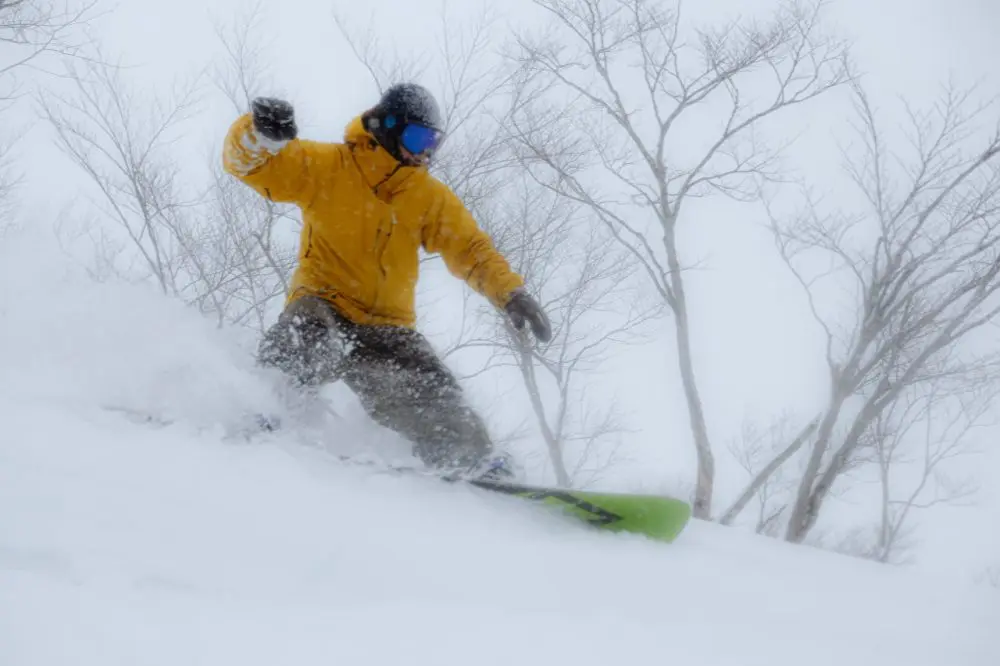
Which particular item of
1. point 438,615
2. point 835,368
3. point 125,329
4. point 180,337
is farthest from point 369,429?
point 835,368

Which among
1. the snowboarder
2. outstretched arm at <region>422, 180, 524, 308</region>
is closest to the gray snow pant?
the snowboarder

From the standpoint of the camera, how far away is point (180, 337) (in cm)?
270

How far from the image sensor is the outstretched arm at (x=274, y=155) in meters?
2.35

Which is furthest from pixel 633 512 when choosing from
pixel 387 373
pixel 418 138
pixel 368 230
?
pixel 418 138

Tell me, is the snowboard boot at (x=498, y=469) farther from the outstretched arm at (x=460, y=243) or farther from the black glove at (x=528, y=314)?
the outstretched arm at (x=460, y=243)

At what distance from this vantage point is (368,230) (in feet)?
9.32

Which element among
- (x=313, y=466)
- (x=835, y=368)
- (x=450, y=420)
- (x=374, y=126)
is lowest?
(x=313, y=466)

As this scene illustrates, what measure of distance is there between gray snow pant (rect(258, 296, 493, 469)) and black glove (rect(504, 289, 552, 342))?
0.46 meters

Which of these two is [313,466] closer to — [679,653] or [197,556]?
[197,556]

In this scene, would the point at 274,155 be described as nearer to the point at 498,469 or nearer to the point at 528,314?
the point at 528,314

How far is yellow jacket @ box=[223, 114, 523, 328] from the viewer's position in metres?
2.80

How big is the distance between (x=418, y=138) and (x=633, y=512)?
180 centimetres

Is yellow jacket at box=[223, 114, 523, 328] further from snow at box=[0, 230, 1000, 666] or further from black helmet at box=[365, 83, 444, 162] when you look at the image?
snow at box=[0, 230, 1000, 666]

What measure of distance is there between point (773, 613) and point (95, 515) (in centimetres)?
173
